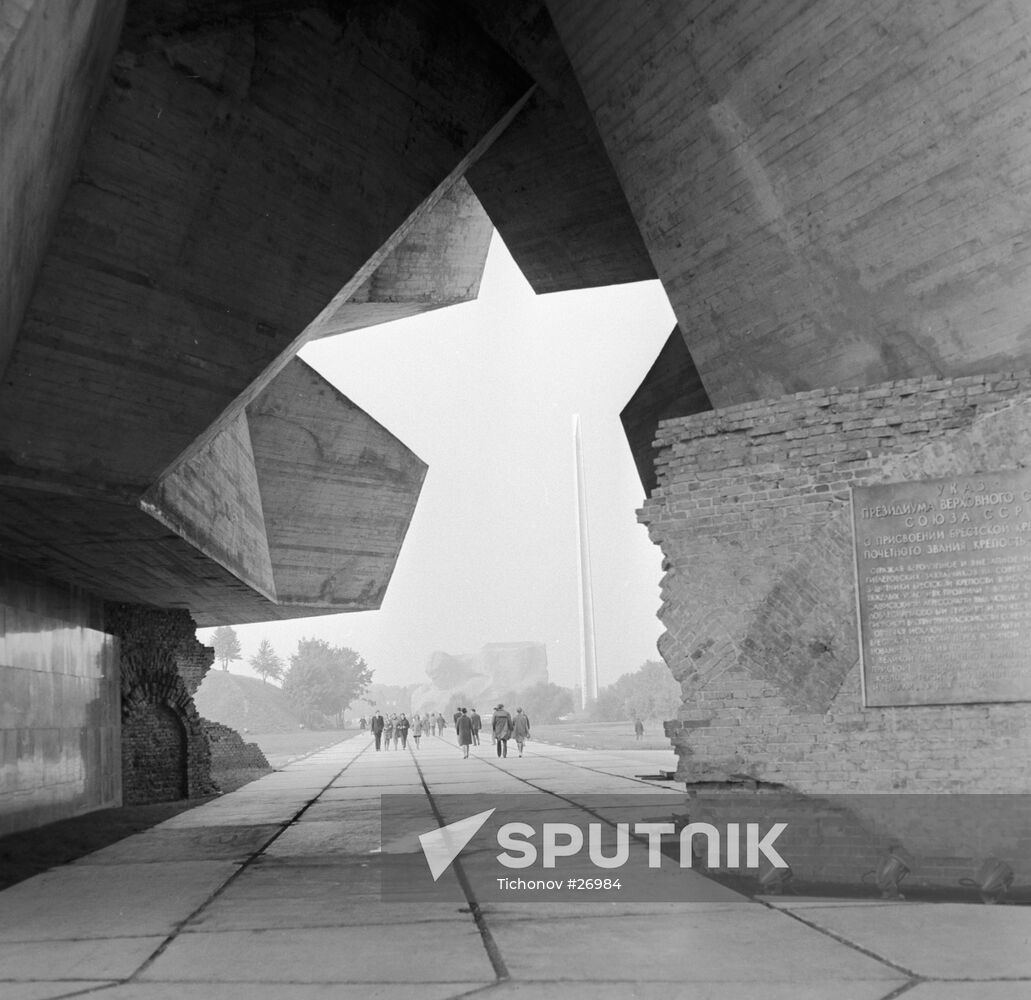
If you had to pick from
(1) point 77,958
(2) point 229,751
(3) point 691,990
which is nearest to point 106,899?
(1) point 77,958

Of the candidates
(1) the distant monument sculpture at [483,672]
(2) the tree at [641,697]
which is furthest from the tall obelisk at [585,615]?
(1) the distant monument sculpture at [483,672]

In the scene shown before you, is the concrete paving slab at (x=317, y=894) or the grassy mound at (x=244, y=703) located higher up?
the concrete paving slab at (x=317, y=894)

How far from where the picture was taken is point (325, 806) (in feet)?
43.2

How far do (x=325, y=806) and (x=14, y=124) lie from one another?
963 cm

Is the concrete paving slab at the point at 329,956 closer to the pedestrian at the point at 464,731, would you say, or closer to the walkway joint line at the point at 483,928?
the walkway joint line at the point at 483,928

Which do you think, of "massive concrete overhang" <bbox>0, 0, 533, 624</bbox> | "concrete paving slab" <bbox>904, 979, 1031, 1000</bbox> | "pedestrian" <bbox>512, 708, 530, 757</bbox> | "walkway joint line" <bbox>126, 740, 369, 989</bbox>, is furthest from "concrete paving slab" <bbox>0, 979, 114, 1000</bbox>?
"pedestrian" <bbox>512, 708, 530, 757</bbox>

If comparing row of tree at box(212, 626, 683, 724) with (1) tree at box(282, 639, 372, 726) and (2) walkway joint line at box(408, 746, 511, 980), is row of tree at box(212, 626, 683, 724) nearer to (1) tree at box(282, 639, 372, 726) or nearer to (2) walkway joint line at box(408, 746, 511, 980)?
(1) tree at box(282, 639, 372, 726)

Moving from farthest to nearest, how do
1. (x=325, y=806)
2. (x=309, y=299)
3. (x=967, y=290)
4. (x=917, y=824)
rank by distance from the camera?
(x=325, y=806)
(x=309, y=299)
(x=967, y=290)
(x=917, y=824)

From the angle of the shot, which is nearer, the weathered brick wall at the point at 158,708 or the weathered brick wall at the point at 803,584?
the weathered brick wall at the point at 803,584

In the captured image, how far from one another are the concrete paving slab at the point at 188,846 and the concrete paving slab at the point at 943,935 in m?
4.99

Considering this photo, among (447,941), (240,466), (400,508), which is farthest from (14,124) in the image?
(400,508)

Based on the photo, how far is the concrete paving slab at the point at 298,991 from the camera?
435cm

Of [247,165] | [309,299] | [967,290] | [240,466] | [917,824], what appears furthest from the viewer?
[240,466]

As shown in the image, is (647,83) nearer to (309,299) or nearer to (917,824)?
(309,299)
